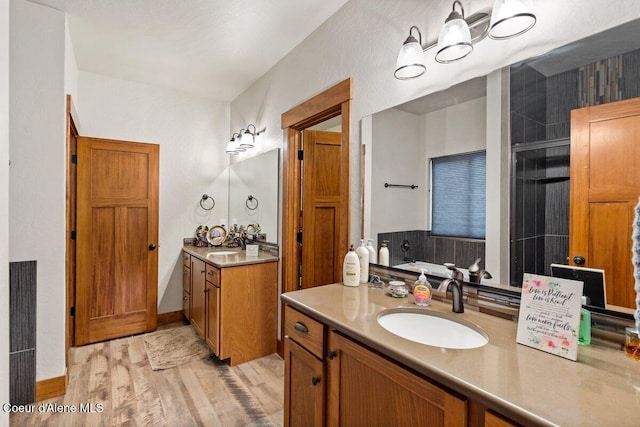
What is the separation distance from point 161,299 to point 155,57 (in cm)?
251

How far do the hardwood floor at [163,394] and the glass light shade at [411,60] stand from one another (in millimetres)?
2110

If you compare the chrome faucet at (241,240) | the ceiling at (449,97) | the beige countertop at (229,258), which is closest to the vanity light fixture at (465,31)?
the ceiling at (449,97)

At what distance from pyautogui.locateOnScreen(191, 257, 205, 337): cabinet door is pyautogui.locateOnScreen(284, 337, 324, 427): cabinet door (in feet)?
5.39

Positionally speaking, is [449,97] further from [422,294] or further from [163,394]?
[163,394]

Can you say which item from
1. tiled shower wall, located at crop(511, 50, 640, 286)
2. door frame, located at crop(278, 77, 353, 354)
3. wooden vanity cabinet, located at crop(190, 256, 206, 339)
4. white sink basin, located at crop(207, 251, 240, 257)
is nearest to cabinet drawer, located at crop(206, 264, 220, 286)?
wooden vanity cabinet, located at crop(190, 256, 206, 339)

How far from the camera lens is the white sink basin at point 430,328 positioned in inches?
46.6

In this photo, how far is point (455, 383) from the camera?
800 millimetres

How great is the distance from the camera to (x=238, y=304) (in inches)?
103

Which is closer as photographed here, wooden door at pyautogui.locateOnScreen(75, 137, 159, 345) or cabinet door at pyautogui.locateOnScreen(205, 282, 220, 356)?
cabinet door at pyautogui.locateOnScreen(205, 282, 220, 356)

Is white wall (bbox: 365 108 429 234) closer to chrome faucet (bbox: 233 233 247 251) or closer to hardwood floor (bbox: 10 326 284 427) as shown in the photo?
hardwood floor (bbox: 10 326 284 427)

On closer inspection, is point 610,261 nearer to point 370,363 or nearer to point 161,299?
point 370,363

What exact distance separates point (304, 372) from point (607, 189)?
52.3 inches

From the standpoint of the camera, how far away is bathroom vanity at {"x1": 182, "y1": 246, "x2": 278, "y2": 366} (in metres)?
2.55

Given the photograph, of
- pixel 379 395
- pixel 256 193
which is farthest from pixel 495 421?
pixel 256 193
